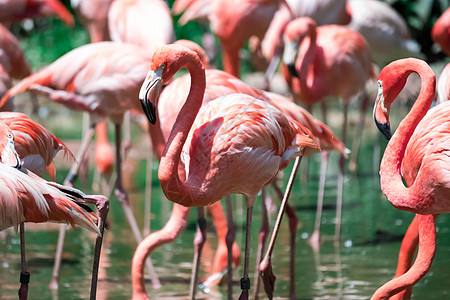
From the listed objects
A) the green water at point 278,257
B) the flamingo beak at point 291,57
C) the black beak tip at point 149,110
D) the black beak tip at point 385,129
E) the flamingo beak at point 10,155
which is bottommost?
the green water at point 278,257

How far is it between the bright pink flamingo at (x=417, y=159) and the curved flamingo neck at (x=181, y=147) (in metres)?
0.70

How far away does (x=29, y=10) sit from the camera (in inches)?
264

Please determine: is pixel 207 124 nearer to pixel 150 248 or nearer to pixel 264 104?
pixel 264 104

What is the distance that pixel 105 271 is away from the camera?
421 cm

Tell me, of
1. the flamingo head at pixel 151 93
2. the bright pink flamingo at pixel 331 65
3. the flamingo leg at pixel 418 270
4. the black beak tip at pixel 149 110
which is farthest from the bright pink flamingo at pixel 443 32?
the black beak tip at pixel 149 110

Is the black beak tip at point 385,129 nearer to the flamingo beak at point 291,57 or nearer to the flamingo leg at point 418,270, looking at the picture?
the flamingo leg at point 418,270

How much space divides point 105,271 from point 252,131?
1541mm

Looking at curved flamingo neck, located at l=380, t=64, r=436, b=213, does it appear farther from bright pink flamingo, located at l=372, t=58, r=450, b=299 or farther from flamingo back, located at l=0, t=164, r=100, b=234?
flamingo back, located at l=0, t=164, r=100, b=234

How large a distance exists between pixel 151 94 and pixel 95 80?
53.3 inches

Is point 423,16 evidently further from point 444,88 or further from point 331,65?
point 444,88

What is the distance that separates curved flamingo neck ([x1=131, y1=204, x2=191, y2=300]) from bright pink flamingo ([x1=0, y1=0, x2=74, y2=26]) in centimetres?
339

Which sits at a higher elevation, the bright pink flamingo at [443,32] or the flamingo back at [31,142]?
the bright pink flamingo at [443,32]

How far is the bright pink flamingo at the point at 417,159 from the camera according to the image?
2.89 metres

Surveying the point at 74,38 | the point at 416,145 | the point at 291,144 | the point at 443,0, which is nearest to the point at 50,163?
the point at 291,144
